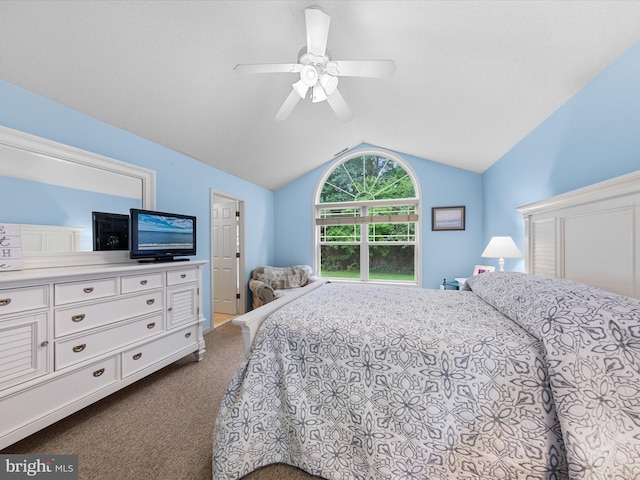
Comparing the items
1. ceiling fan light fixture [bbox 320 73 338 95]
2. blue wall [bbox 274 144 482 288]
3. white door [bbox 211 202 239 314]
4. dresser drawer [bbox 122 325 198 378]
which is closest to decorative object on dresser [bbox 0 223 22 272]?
dresser drawer [bbox 122 325 198 378]

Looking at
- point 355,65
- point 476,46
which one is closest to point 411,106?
point 476,46

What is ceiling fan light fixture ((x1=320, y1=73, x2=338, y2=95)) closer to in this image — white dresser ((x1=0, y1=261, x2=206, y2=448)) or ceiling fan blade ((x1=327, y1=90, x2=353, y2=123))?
ceiling fan blade ((x1=327, y1=90, x2=353, y2=123))

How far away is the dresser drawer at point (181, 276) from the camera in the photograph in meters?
2.36

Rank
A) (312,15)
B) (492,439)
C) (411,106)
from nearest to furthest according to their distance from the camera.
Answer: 1. (492,439)
2. (312,15)
3. (411,106)

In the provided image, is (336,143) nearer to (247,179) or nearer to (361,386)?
(247,179)

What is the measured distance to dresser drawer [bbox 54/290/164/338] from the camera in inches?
62.8

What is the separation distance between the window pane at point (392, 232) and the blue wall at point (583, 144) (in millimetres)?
1563

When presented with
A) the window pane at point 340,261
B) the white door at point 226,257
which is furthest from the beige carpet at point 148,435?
the window pane at point 340,261

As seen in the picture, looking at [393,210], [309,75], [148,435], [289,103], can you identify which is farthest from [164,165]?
[393,210]

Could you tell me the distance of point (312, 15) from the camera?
1467 mm

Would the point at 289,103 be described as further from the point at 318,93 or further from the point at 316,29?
the point at 316,29

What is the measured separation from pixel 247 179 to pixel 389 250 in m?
2.75

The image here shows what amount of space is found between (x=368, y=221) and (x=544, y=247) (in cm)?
269

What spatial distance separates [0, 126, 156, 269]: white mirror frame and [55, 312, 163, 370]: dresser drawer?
2.13 ft
